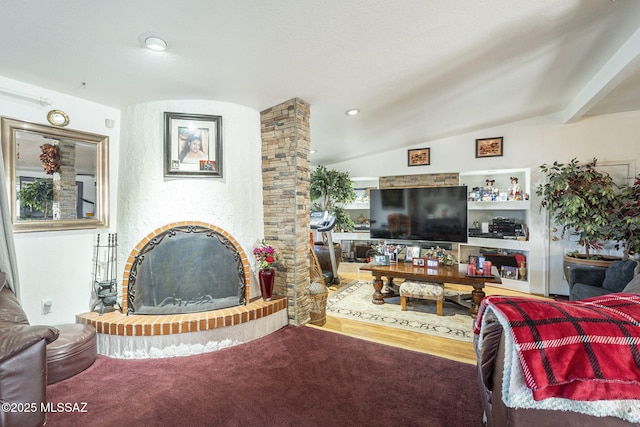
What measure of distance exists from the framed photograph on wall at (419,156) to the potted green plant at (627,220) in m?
2.56

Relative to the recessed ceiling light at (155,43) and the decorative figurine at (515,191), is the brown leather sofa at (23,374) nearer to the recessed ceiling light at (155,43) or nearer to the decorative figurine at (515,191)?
the recessed ceiling light at (155,43)

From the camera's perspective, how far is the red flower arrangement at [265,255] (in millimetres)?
3027

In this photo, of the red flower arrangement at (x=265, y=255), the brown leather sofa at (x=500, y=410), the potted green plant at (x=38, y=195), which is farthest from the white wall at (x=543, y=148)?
the potted green plant at (x=38, y=195)

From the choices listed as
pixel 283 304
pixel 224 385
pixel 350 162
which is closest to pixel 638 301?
pixel 224 385

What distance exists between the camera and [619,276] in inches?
111

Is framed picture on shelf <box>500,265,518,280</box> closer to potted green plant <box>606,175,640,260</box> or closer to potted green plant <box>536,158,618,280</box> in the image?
potted green plant <box>536,158,618,280</box>

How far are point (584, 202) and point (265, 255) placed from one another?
4145 millimetres

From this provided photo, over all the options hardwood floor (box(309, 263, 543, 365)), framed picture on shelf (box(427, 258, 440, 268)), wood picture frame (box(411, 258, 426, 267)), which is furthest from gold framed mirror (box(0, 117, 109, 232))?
framed picture on shelf (box(427, 258, 440, 268))

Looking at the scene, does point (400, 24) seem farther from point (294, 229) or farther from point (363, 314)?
point (363, 314)

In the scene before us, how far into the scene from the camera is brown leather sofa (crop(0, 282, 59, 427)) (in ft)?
4.40

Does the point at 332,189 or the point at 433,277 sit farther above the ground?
the point at 332,189

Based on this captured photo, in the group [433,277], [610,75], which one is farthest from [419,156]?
[610,75]

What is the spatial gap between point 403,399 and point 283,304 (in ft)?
5.10

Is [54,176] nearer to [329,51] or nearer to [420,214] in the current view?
[329,51]
